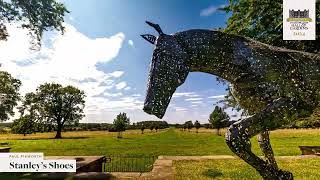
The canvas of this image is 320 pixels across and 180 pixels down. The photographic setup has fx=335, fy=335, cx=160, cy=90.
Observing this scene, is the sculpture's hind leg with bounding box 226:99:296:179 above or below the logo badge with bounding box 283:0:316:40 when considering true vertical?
below

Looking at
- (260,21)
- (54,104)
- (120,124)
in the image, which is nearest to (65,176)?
(260,21)

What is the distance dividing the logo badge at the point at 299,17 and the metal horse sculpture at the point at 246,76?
1.80 metres

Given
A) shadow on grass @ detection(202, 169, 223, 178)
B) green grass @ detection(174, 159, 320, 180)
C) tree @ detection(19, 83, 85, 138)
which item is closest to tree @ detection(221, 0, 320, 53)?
green grass @ detection(174, 159, 320, 180)

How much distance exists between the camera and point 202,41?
2.86m

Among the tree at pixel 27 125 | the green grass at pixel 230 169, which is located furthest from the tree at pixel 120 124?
the green grass at pixel 230 169

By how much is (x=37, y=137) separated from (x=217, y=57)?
88.0ft

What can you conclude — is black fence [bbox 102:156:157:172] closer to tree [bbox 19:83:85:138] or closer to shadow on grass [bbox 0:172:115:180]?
shadow on grass [bbox 0:172:115:180]

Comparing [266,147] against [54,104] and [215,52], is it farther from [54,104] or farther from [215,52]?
[54,104]

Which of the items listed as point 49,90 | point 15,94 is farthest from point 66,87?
point 15,94

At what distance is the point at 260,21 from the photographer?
8922mm

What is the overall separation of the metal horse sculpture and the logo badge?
5.90ft

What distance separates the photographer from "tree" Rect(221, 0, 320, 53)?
26.7 ft

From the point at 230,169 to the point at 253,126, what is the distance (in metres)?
6.84

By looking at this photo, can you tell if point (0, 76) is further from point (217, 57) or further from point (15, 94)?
point (217, 57)
